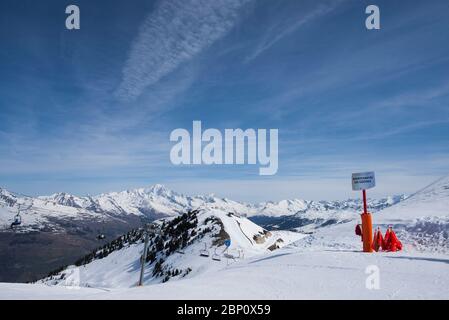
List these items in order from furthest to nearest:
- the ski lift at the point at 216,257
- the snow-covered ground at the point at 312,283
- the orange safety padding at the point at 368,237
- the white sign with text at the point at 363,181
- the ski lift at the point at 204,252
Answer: the ski lift at the point at 204,252
the ski lift at the point at 216,257
the white sign with text at the point at 363,181
the orange safety padding at the point at 368,237
the snow-covered ground at the point at 312,283

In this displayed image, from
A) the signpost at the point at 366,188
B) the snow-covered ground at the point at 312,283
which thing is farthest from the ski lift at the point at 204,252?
the snow-covered ground at the point at 312,283

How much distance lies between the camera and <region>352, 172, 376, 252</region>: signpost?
1681 cm

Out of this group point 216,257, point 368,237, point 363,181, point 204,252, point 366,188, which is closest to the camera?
point 368,237

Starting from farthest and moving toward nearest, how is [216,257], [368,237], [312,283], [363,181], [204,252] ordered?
[204,252], [216,257], [363,181], [368,237], [312,283]

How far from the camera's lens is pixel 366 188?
56.6 ft

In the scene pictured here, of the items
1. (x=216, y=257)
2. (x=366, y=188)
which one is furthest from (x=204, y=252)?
(x=366, y=188)

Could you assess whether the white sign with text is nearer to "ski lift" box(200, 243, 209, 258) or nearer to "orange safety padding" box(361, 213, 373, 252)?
"orange safety padding" box(361, 213, 373, 252)

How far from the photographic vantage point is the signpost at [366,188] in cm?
1681

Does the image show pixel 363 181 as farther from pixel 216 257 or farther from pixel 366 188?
pixel 216 257

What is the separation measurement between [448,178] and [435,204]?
26.2ft

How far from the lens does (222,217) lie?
103m

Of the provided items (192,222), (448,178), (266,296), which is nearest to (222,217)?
(192,222)

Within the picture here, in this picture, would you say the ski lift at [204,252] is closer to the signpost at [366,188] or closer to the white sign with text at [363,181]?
the signpost at [366,188]
